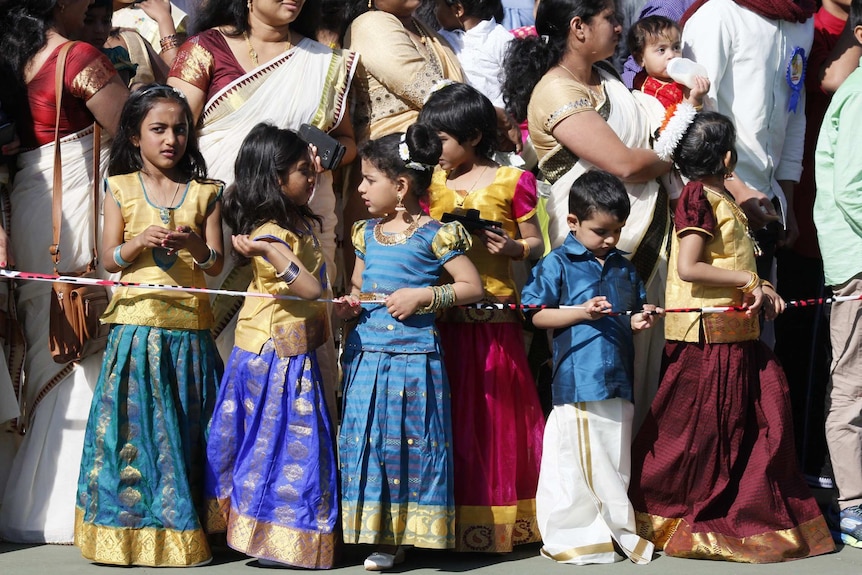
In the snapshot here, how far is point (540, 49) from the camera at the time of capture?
5625mm

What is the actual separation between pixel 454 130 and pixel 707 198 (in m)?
1.00

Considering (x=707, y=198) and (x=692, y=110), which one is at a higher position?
(x=692, y=110)

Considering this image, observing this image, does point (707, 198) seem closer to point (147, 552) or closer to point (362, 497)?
point (362, 497)

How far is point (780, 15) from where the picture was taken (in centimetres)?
592

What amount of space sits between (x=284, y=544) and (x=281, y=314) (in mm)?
813

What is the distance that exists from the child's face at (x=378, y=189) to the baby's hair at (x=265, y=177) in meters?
0.24

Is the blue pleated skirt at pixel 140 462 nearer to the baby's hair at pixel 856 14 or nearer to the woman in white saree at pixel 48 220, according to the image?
the woman in white saree at pixel 48 220

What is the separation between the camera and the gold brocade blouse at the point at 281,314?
4.73 m

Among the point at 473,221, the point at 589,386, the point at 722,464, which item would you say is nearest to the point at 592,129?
the point at 473,221

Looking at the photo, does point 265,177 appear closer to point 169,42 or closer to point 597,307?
point 597,307

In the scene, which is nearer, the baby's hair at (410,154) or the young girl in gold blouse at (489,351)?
the baby's hair at (410,154)

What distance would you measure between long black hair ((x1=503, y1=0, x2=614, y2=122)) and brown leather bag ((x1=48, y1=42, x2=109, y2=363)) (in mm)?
1779

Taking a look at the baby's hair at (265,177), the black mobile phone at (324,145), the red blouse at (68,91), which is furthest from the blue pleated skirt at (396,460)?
the red blouse at (68,91)

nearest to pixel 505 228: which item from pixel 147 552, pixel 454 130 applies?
pixel 454 130
